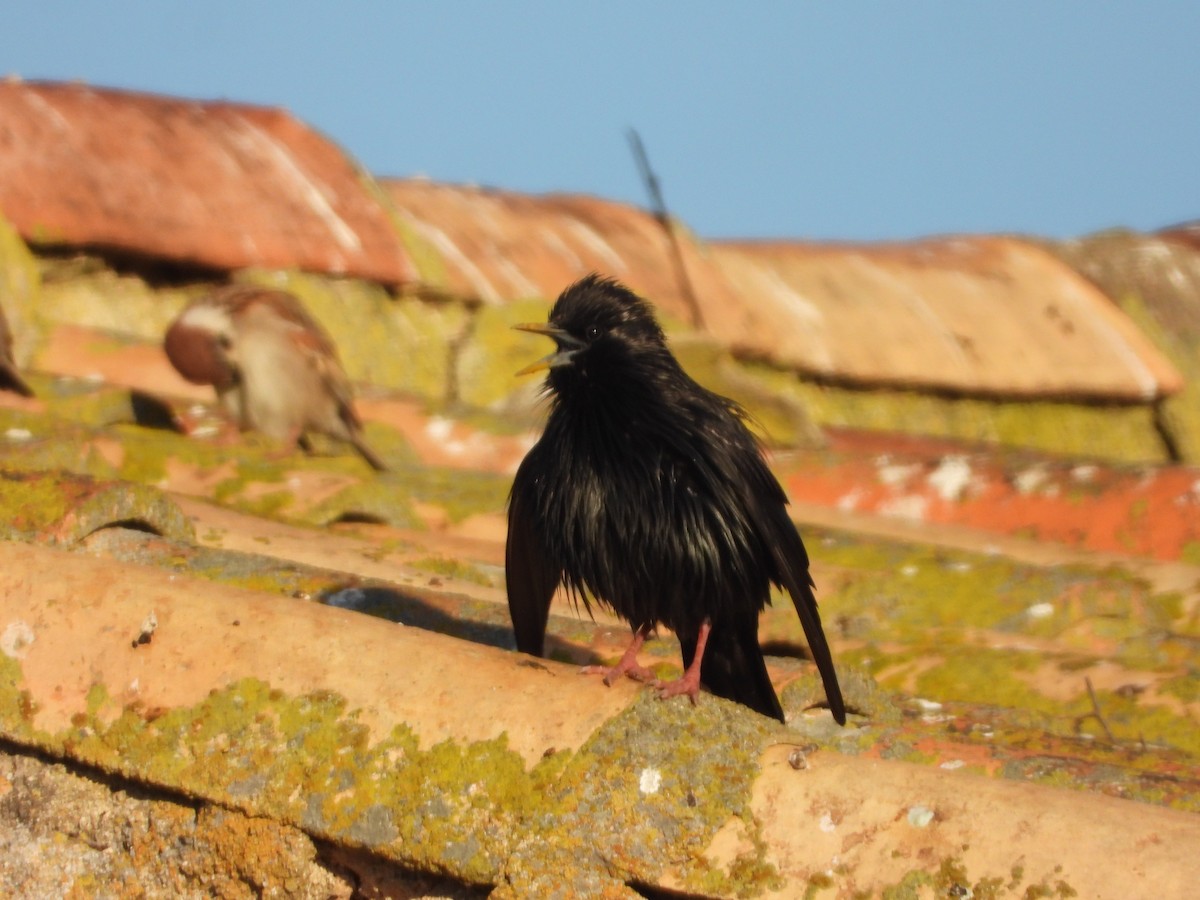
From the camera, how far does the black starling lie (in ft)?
11.3

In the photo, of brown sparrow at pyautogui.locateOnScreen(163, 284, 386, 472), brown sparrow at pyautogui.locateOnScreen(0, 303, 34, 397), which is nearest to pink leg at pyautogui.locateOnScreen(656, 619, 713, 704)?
brown sparrow at pyautogui.locateOnScreen(0, 303, 34, 397)

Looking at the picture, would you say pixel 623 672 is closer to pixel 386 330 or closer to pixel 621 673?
pixel 621 673

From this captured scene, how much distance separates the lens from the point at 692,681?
3.09m

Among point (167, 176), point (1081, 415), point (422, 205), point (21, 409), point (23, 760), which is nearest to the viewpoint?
point (23, 760)

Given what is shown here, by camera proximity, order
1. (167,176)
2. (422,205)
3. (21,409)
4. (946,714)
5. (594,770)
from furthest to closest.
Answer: (422,205) → (167,176) → (21,409) → (946,714) → (594,770)

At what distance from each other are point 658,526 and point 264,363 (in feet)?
15.2

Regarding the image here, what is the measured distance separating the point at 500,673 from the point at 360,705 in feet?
0.79

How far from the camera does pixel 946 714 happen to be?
11.7 feet

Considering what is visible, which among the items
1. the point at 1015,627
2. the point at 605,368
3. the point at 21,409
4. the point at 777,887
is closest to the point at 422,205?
the point at 21,409

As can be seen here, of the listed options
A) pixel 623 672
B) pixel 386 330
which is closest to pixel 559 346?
pixel 623 672

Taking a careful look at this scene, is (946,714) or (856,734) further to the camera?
(946,714)

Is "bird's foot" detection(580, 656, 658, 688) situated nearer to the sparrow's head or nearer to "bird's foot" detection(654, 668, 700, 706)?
"bird's foot" detection(654, 668, 700, 706)

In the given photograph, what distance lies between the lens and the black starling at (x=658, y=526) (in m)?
3.44

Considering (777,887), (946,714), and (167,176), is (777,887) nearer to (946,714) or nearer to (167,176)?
(946,714)
